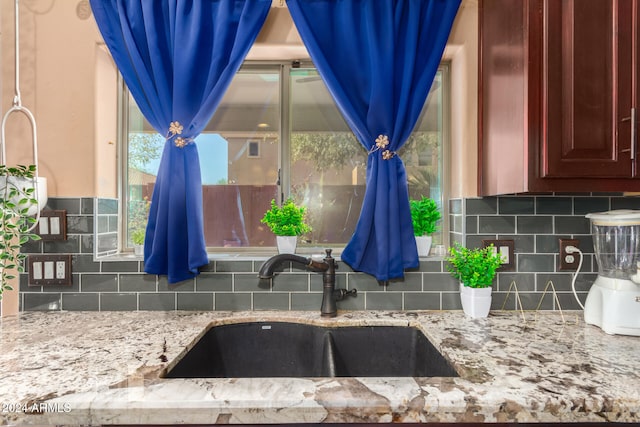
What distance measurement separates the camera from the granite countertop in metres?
0.80

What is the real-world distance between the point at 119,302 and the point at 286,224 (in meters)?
0.77

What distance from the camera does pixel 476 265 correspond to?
1.40 m

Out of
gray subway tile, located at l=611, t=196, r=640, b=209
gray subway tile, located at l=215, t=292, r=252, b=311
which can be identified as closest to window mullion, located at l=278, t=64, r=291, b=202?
gray subway tile, located at l=215, t=292, r=252, b=311

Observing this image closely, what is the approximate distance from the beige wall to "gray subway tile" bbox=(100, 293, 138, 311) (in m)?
0.44

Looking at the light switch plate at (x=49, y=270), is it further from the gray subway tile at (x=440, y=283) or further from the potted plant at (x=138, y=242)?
the gray subway tile at (x=440, y=283)

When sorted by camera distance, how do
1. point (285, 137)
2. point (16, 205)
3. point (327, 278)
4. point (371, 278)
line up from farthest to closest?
point (285, 137) < point (371, 278) < point (327, 278) < point (16, 205)

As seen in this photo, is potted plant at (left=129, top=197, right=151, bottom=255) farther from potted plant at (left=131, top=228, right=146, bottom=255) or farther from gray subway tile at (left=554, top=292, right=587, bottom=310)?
gray subway tile at (left=554, top=292, right=587, bottom=310)

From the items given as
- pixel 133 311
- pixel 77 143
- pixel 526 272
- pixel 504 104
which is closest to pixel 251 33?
pixel 77 143

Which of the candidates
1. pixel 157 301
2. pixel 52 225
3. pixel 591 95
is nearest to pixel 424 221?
pixel 591 95

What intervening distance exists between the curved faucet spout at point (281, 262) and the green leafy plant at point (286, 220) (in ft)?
0.65

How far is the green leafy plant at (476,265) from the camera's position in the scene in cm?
140

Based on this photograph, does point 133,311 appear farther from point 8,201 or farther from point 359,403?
point 359,403

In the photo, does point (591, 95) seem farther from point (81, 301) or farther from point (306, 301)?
point (81, 301)

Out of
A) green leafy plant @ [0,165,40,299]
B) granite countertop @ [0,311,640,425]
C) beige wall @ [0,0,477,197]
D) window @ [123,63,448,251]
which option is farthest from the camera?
window @ [123,63,448,251]
